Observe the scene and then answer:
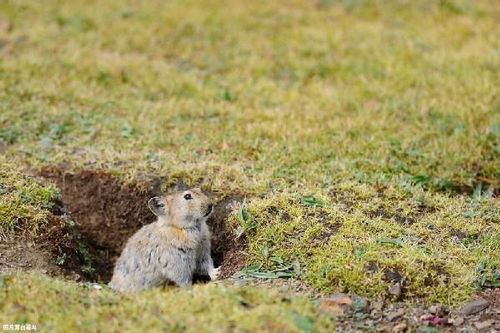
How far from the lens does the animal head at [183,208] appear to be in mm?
7062

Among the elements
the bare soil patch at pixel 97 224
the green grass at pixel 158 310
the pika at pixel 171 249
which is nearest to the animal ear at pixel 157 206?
the pika at pixel 171 249

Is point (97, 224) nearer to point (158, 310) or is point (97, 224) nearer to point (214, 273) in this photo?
point (214, 273)

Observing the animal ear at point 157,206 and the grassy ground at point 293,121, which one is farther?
the animal ear at point 157,206

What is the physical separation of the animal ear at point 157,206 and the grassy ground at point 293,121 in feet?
2.29

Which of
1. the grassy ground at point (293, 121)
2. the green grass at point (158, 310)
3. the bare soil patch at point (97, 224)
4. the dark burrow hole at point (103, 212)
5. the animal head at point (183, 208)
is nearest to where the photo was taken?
the green grass at point (158, 310)

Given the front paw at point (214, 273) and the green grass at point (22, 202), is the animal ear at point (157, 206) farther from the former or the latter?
the green grass at point (22, 202)

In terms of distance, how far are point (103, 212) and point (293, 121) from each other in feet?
9.21

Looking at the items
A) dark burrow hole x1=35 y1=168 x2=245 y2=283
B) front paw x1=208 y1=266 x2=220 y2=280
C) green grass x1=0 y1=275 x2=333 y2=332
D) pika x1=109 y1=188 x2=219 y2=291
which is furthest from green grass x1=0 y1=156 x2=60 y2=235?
front paw x1=208 y1=266 x2=220 y2=280

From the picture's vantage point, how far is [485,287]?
20.9ft

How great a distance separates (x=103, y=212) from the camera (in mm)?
8273

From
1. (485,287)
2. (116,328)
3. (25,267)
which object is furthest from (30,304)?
(485,287)

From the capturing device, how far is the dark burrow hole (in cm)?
772

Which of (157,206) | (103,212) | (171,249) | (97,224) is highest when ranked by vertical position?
(157,206)

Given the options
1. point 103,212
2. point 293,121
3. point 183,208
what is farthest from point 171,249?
point 293,121
